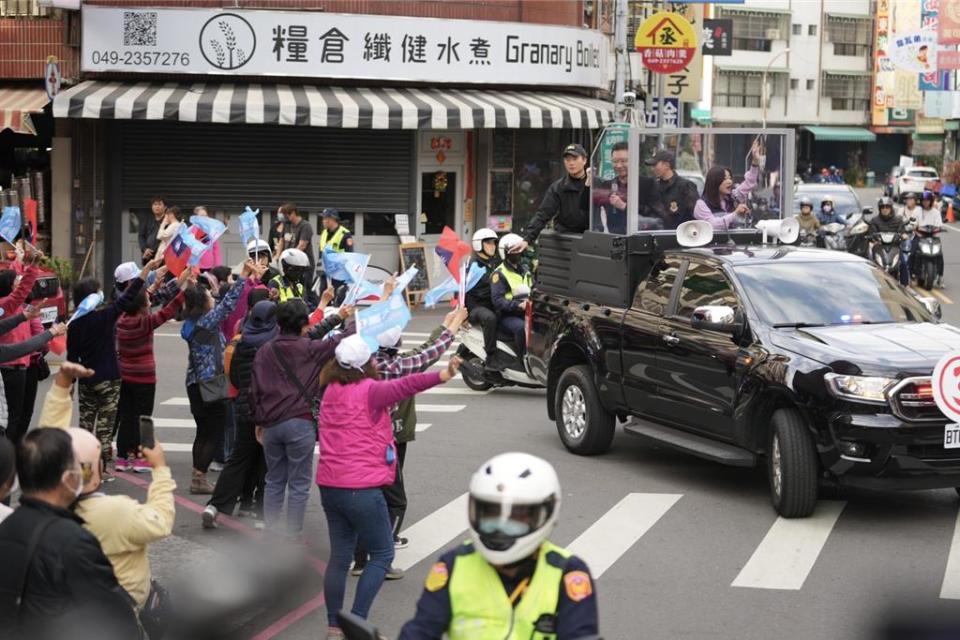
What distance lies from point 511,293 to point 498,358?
72 centimetres

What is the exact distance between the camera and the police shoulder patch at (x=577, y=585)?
4.50 meters

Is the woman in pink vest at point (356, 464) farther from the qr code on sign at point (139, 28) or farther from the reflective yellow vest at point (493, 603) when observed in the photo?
the qr code on sign at point (139, 28)

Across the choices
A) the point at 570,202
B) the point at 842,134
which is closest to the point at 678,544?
the point at 570,202

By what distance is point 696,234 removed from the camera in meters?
12.7

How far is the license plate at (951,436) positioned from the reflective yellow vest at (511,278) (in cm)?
673

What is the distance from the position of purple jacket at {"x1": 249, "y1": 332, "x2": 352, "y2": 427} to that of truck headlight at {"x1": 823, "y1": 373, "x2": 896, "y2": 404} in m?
3.35

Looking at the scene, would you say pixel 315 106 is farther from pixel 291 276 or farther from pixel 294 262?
pixel 294 262

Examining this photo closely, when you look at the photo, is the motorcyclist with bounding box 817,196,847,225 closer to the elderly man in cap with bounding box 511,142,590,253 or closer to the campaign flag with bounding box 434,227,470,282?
the elderly man in cap with bounding box 511,142,590,253

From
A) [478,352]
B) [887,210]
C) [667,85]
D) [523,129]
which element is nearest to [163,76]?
[523,129]

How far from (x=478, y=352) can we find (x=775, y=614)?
7939mm

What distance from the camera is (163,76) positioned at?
25188mm

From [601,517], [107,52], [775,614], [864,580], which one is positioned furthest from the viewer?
[107,52]

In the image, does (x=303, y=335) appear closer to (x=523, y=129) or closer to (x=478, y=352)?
(x=478, y=352)

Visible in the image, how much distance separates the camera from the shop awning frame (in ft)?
279
